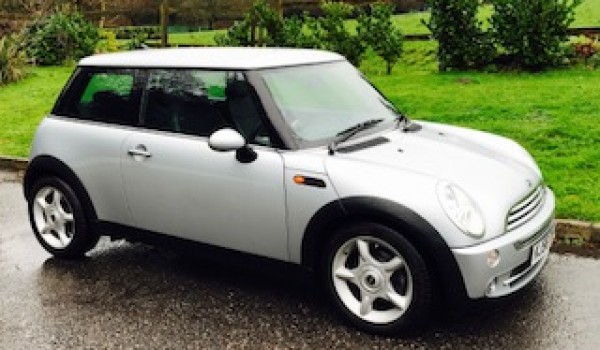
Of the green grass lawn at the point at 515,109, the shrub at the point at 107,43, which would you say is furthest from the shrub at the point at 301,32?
the shrub at the point at 107,43

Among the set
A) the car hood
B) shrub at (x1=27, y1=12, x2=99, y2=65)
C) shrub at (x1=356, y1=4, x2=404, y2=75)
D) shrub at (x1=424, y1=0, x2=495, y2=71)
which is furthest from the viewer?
shrub at (x1=27, y1=12, x2=99, y2=65)

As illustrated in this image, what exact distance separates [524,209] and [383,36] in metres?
9.18

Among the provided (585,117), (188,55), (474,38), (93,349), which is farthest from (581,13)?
(93,349)

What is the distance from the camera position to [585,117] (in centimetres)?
840

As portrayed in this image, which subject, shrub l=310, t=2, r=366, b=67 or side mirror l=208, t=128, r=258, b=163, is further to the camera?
shrub l=310, t=2, r=366, b=67

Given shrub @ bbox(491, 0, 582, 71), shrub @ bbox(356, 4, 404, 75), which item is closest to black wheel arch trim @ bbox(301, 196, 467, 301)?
shrub @ bbox(491, 0, 582, 71)

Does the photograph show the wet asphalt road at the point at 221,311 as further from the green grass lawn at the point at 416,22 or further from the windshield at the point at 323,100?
the green grass lawn at the point at 416,22

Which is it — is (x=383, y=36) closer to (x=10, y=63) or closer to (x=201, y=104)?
(x=10, y=63)

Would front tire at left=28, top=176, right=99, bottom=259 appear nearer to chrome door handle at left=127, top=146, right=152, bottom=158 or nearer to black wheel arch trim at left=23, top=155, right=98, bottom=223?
black wheel arch trim at left=23, top=155, right=98, bottom=223

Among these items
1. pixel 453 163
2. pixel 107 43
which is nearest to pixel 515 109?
pixel 453 163

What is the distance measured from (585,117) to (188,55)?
5.35 metres

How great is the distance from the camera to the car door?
4.29 m

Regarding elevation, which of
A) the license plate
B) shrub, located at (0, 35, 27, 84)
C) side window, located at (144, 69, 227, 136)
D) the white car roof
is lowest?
shrub, located at (0, 35, 27, 84)

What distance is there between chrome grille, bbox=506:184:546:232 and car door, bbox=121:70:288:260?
1.28m
